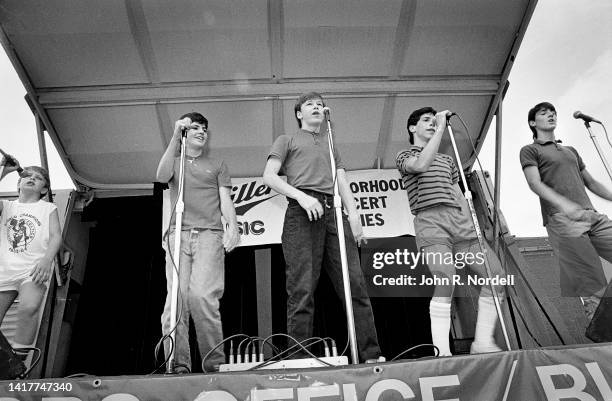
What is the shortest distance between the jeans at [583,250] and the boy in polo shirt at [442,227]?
416mm

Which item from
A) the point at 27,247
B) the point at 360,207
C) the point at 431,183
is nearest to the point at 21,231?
the point at 27,247

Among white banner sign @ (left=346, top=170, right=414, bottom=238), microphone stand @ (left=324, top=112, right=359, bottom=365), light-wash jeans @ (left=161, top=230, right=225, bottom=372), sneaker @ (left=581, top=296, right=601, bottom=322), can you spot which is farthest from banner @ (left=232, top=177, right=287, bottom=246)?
sneaker @ (left=581, top=296, right=601, bottom=322)

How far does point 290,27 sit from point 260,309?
238cm

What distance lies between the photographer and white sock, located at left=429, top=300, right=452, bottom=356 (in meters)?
2.19

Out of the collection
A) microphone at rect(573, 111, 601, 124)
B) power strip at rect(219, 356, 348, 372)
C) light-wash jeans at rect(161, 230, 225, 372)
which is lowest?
power strip at rect(219, 356, 348, 372)

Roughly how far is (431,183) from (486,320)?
76cm

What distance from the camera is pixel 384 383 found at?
169 centimetres

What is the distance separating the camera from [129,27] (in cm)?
328

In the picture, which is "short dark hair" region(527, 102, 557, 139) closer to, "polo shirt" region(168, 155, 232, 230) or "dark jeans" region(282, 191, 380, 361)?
"dark jeans" region(282, 191, 380, 361)

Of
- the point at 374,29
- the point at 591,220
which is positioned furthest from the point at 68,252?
the point at 591,220

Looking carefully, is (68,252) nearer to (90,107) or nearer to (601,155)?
(90,107)

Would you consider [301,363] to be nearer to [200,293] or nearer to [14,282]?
[200,293]

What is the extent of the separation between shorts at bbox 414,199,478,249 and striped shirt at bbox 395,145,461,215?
4cm

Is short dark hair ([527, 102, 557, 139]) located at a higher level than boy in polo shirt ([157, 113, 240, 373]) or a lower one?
higher
